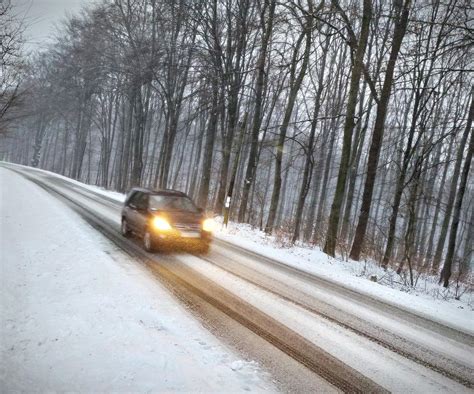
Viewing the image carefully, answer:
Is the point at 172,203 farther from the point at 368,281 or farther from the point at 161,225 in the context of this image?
the point at 368,281

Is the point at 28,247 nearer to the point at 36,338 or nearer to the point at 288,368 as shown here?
the point at 36,338

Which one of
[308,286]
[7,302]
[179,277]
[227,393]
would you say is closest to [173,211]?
[179,277]

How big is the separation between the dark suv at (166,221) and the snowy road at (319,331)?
818mm

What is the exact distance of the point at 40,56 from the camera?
1713 inches

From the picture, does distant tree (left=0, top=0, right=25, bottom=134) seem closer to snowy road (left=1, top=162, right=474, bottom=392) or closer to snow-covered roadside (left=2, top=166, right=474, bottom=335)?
A: snowy road (left=1, top=162, right=474, bottom=392)

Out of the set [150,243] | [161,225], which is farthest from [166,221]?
[150,243]

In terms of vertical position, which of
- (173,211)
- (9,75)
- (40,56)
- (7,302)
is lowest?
(7,302)

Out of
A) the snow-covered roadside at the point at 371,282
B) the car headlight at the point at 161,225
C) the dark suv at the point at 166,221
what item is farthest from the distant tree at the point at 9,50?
the snow-covered roadside at the point at 371,282

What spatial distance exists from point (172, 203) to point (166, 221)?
1.35 metres

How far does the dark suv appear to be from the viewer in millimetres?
10148

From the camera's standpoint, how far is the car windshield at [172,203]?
36.3 feet

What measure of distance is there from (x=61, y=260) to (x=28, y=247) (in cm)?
126

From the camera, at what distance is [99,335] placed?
4.71 m

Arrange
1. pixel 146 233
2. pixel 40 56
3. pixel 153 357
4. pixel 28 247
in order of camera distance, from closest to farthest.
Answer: pixel 153 357, pixel 28 247, pixel 146 233, pixel 40 56
